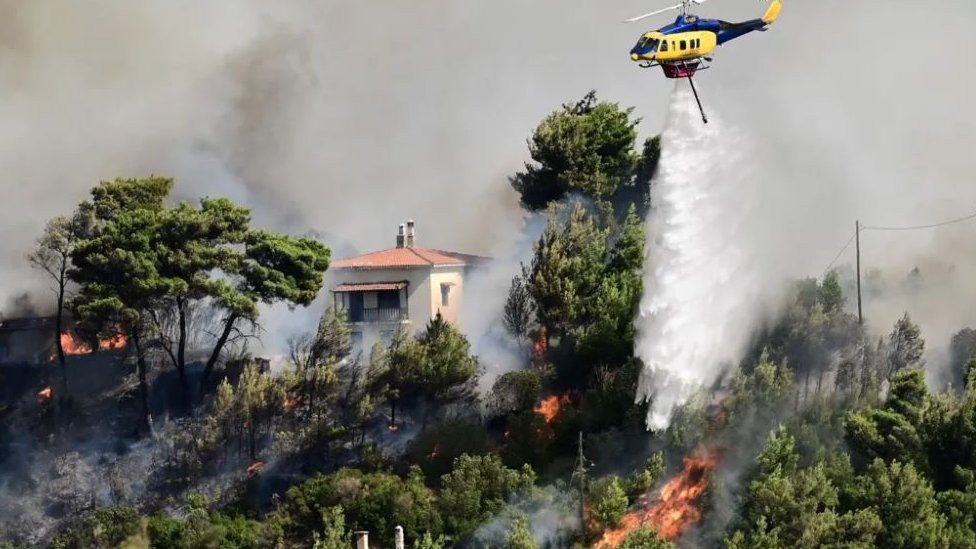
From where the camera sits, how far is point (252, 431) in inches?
1486

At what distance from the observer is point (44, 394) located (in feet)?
139

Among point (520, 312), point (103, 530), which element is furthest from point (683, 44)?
point (103, 530)

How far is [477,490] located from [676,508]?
4.49m

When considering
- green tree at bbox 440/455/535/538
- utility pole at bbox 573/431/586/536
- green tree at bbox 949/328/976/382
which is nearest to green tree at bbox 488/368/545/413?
green tree at bbox 440/455/535/538

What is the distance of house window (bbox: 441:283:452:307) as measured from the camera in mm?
45406

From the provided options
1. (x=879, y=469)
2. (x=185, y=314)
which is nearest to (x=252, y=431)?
(x=185, y=314)

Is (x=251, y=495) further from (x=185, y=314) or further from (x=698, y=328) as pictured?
(x=698, y=328)

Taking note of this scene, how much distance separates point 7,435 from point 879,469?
2327 centimetres

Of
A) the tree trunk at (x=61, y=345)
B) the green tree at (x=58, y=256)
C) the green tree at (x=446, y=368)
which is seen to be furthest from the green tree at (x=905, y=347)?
the tree trunk at (x=61, y=345)

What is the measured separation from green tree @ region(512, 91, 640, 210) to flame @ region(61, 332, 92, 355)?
47.1 ft

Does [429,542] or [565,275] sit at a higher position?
[565,275]

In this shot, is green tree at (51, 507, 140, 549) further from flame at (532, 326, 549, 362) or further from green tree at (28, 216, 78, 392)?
flame at (532, 326, 549, 362)

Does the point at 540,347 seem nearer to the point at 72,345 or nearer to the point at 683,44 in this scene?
the point at 683,44

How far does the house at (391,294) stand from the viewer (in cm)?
4447
